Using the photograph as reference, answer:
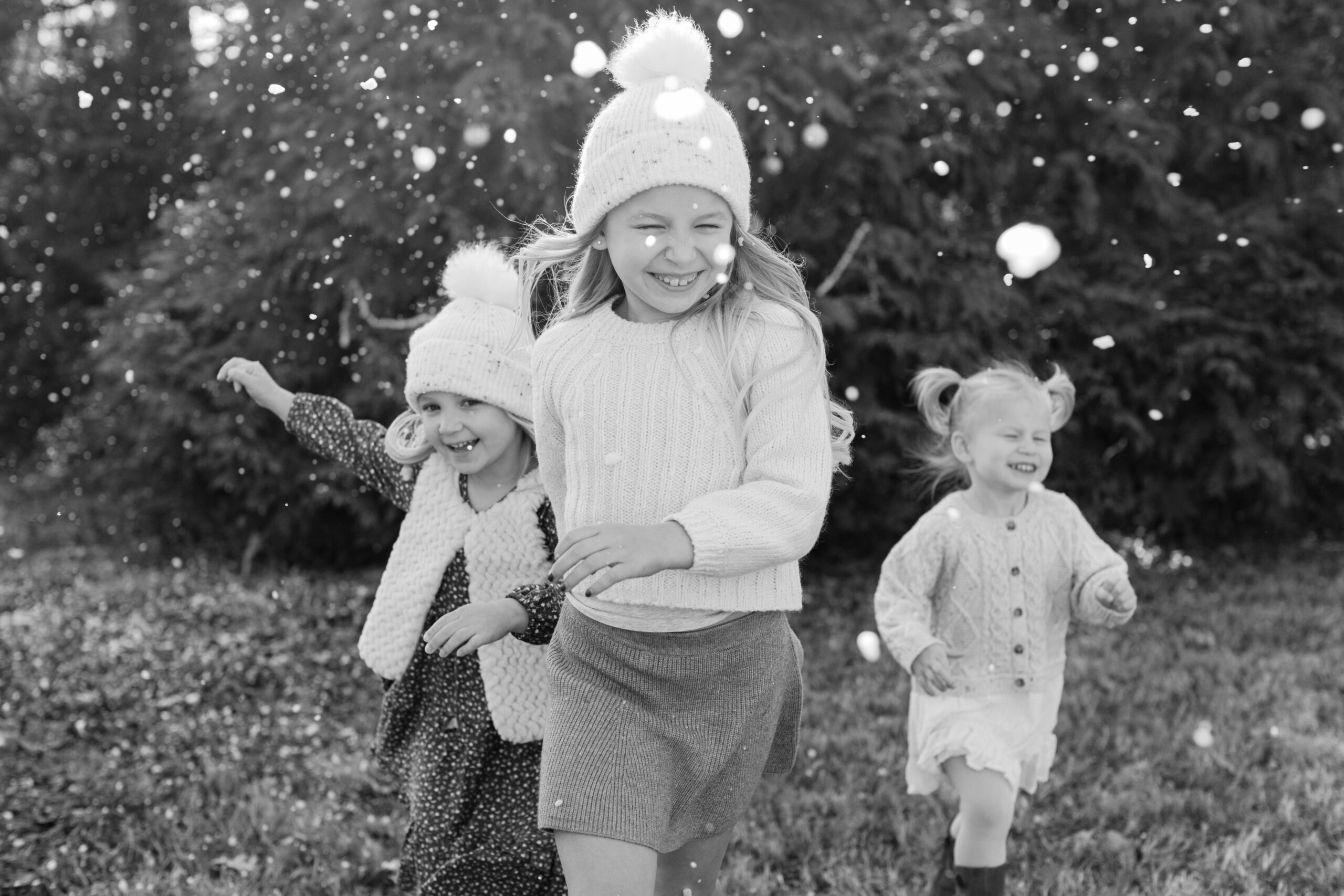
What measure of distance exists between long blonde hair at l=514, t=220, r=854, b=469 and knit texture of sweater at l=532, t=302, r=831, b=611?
0.5 inches

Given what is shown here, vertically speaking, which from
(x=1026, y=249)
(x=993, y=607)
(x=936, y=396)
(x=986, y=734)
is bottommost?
(x=986, y=734)

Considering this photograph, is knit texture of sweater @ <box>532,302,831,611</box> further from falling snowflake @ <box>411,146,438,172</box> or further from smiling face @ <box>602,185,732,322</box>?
falling snowflake @ <box>411,146,438,172</box>

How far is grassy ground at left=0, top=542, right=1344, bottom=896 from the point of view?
345 centimetres

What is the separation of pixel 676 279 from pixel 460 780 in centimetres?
124

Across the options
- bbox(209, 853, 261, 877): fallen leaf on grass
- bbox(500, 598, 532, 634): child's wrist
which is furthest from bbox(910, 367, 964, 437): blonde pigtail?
bbox(209, 853, 261, 877): fallen leaf on grass

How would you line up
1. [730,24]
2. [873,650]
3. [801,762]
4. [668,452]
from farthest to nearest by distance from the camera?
[730,24] < [873,650] < [801,762] < [668,452]

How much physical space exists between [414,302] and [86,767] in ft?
8.85

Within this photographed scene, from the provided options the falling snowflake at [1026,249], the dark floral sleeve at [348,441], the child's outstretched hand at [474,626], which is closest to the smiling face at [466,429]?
the dark floral sleeve at [348,441]

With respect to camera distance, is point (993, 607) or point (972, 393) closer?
point (993, 607)

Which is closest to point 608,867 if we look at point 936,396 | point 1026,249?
point 936,396

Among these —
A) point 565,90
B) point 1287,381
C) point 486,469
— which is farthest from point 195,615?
point 1287,381

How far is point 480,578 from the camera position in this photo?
2.79 m

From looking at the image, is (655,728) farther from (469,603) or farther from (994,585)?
(994,585)

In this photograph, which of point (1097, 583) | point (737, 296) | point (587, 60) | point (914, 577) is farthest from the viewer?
point (587, 60)
